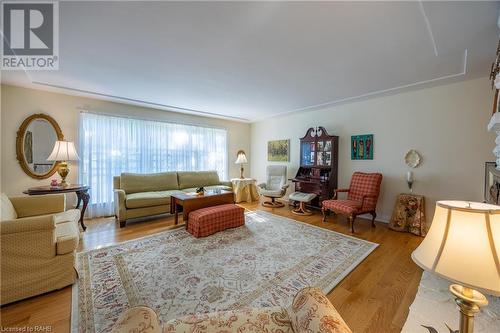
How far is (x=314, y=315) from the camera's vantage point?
79cm

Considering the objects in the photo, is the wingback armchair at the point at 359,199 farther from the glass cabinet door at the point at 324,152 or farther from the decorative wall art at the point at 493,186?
the decorative wall art at the point at 493,186

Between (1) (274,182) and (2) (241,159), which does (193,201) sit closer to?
(1) (274,182)

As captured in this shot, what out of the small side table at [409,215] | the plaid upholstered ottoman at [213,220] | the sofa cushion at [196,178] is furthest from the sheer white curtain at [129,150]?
the small side table at [409,215]

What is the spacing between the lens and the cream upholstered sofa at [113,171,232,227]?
11.4 ft

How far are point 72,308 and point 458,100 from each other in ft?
17.4

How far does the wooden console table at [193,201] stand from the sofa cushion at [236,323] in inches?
94.8

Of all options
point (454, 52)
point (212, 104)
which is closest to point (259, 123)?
point (212, 104)

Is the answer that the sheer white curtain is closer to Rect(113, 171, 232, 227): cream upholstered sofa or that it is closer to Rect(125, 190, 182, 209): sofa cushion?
Rect(113, 171, 232, 227): cream upholstered sofa

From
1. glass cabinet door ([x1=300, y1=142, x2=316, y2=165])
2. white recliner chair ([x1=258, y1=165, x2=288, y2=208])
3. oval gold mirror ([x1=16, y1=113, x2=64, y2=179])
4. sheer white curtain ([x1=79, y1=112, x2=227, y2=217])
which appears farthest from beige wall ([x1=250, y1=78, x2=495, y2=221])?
oval gold mirror ([x1=16, y1=113, x2=64, y2=179])

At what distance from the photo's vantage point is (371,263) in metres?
2.30

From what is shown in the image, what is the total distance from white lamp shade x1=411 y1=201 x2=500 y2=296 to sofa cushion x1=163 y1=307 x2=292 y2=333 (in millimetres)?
661

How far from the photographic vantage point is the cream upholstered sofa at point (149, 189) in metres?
3.49

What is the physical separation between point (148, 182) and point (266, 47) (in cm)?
349

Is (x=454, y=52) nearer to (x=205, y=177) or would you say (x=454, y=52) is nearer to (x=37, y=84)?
(x=205, y=177)
